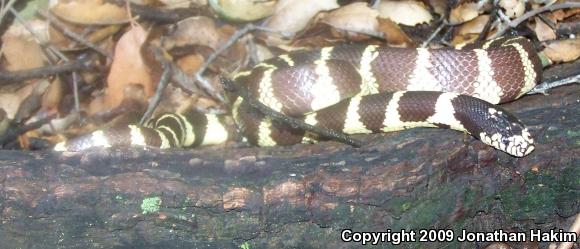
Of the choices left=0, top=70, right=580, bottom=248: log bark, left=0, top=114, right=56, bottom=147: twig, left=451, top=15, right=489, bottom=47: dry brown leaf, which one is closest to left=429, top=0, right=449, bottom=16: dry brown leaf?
left=451, top=15, right=489, bottom=47: dry brown leaf

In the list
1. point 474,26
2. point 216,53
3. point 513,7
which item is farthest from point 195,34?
point 513,7

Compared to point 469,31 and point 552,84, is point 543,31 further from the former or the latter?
point 552,84

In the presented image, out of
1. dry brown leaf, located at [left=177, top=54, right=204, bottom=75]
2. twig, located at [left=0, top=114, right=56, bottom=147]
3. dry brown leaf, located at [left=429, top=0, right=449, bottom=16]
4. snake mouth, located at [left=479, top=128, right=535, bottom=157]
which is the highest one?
dry brown leaf, located at [left=429, top=0, right=449, bottom=16]

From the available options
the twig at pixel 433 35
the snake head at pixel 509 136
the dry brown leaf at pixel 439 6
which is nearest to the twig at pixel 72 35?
the twig at pixel 433 35

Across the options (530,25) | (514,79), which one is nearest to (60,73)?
(514,79)

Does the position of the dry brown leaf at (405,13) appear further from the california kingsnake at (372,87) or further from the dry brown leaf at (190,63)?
the dry brown leaf at (190,63)

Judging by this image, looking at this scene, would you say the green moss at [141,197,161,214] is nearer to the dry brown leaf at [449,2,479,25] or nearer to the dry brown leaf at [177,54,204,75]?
the dry brown leaf at [177,54,204,75]
